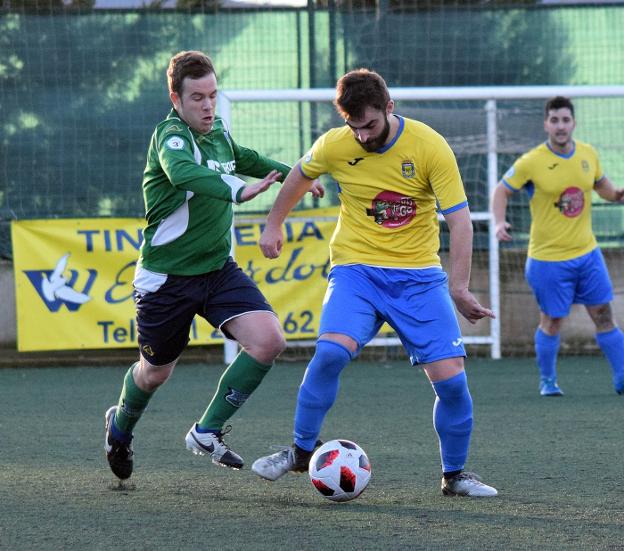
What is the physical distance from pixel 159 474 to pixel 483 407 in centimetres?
298

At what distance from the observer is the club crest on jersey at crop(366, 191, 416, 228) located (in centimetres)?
482

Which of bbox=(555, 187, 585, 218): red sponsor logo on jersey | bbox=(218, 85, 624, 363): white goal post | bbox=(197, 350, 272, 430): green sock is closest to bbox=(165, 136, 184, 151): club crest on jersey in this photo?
bbox=(197, 350, 272, 430): green sock

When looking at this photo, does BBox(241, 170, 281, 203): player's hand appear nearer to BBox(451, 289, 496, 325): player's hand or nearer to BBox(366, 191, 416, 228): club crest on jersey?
BBox(366, 191, 416, 228): club crest on jersey

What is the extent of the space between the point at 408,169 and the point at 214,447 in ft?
4.42

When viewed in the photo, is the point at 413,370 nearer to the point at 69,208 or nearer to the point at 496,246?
the point at 496,246

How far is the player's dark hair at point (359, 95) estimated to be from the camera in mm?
4504

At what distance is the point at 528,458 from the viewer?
5781 millimetres

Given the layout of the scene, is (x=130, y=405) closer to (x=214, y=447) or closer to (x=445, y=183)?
(x=214, y=447)

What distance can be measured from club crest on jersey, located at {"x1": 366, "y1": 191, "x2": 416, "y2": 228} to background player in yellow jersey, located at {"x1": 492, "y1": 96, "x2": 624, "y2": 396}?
3.67 meters

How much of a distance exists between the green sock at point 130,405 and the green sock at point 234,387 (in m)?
0.27

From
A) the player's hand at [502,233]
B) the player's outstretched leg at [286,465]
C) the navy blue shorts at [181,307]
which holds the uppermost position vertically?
the navy blue shorts at [181,307]

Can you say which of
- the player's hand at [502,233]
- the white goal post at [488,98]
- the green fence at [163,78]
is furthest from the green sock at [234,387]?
the green fence at [163,78]

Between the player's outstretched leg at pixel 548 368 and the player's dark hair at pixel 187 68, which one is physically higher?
the player's dark hair at pixel 187 68

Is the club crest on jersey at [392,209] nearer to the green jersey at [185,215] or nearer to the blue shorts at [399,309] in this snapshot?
the blue shorts at [399,309]
